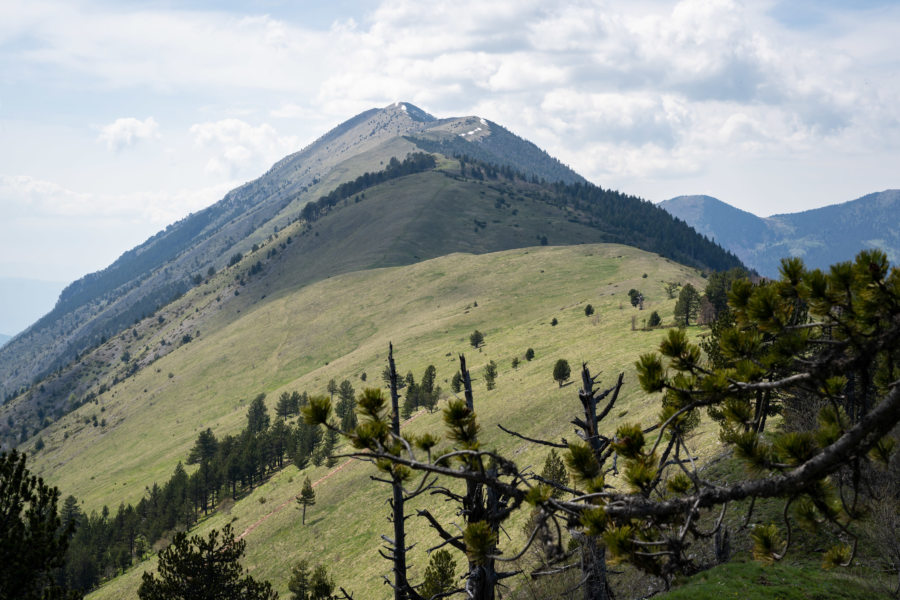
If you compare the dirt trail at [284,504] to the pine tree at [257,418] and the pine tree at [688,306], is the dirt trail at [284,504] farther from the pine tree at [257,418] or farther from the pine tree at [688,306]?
the pine tree at [257,418]

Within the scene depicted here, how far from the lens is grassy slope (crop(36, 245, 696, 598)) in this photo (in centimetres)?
5391

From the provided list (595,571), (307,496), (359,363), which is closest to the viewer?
(595,571)

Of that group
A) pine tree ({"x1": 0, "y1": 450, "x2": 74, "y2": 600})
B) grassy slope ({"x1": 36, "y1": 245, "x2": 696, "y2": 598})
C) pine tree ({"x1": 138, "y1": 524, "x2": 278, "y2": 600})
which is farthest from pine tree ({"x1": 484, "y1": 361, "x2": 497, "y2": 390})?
pine tree ({"x1": 0, "y1": 450, "x2": 74, "y2": 600})

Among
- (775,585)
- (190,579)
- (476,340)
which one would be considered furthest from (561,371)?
(775,585)

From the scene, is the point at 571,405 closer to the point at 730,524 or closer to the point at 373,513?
the point at 373,513

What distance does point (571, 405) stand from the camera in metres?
52.5

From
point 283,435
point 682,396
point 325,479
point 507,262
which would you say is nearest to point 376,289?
point 507,262

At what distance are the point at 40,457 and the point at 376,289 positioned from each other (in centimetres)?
11321

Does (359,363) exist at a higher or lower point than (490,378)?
higher

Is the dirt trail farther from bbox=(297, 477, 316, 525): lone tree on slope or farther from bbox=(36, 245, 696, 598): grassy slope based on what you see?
bbox=(297, 477, 316, 525): lone tree on slope

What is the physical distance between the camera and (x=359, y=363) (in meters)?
112

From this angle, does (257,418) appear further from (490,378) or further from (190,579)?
(190,579)

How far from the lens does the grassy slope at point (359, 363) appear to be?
53906mm

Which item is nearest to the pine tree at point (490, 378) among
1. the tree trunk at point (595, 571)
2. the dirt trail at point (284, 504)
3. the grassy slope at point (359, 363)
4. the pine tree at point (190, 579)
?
the grassy slope at point (359, 363)
